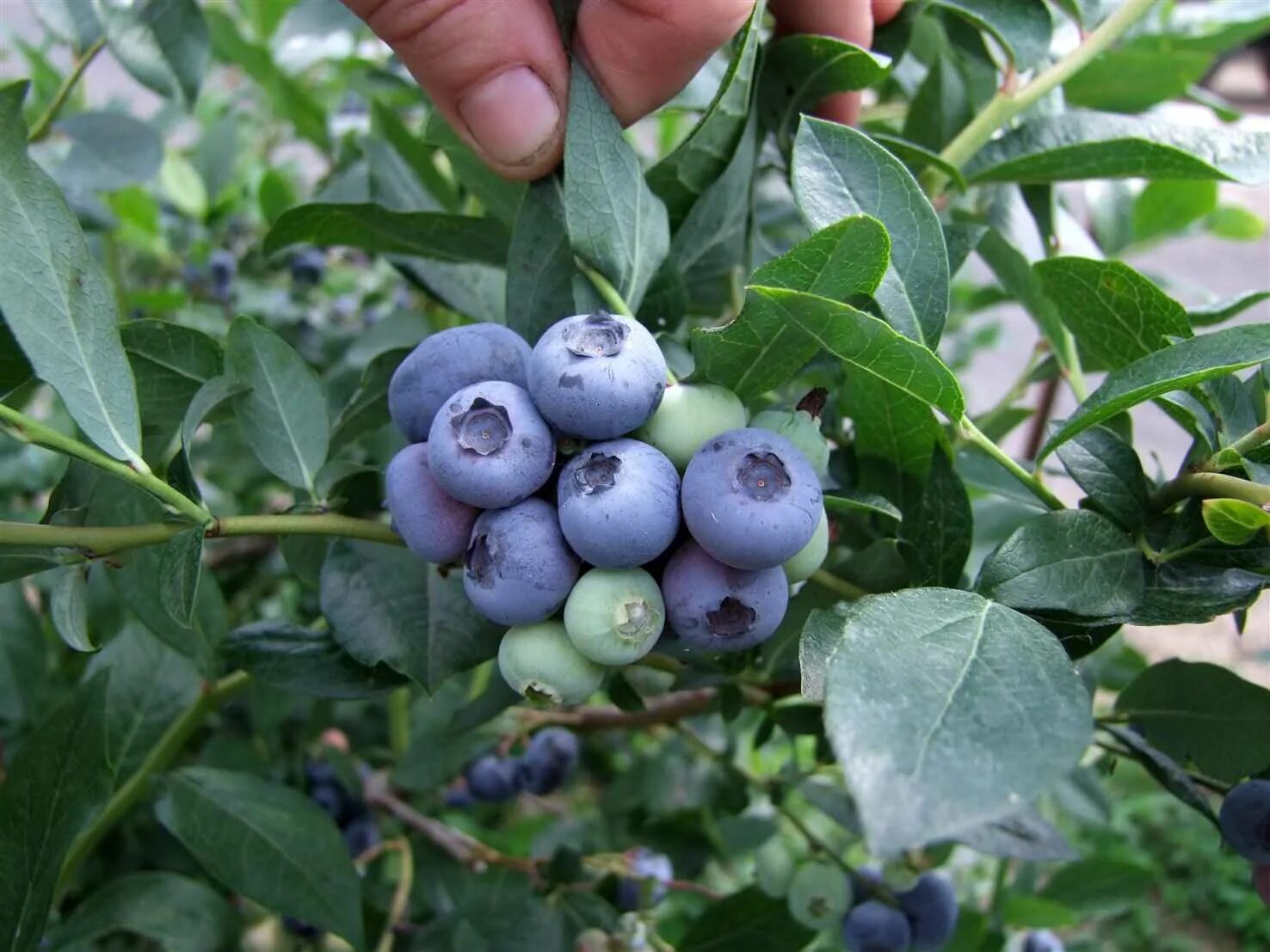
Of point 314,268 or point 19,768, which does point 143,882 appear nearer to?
point 19,768

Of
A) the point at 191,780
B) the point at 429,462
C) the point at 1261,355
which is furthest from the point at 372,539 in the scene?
the point at 1261,355

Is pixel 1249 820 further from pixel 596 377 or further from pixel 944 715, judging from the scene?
pixel 596 377

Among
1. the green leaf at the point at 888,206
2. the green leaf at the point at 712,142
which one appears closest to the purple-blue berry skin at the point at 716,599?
the green leaf at the point at 888,206


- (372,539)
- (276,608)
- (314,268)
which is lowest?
(276,608)

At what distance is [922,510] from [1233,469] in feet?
0.66

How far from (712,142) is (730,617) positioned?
0.36m

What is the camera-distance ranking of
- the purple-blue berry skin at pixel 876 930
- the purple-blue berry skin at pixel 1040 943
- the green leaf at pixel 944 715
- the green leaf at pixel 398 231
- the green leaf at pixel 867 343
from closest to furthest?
the green leaf at pixel 944 715 → the green leaf at pixel 867 343 → the green leaf at pixel 398 231 → the purple-blue berry skin at pixel 876 930 → the purple-blue berry skin at pixel 1040 943

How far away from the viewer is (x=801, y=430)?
0.67 metres

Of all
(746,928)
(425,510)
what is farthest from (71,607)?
(746,928)

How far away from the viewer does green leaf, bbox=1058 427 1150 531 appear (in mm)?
717

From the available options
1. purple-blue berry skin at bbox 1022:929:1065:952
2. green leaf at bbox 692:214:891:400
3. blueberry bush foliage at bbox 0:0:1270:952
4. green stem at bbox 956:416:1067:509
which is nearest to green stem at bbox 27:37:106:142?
blueberry bush foliage at bbox 0:0:1270:952

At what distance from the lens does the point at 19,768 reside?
89 cm

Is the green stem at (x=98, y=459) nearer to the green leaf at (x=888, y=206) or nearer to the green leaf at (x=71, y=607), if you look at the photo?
the green leaf at (x=71, y=607)

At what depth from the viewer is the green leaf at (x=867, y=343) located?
0.57m
